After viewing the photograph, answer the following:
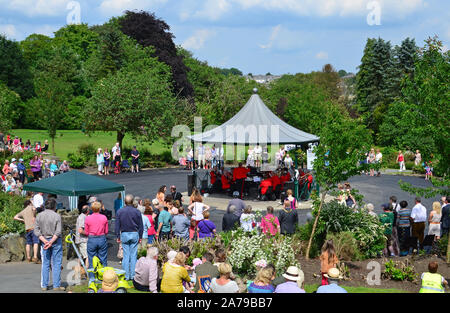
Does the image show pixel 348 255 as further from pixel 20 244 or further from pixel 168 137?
pixel 168 137

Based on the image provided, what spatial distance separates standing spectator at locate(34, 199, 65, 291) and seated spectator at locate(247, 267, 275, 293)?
4.70 m

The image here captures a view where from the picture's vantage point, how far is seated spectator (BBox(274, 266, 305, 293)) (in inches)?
283

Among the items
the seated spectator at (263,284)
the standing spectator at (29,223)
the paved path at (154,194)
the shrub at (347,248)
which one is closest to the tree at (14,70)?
the paved path at (154,194)

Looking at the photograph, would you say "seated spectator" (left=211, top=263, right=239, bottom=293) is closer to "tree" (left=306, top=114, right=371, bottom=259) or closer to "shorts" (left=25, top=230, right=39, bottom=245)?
"tree" (left=306, top=114, right=371, bottom=259)

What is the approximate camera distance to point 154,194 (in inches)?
922

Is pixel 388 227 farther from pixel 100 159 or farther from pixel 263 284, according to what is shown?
pixel 100 159

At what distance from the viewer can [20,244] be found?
519 inches

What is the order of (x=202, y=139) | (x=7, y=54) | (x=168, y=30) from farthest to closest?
1. (x=7, y=54)
2. (x=168, y=30)
3. (x=202, y=139)

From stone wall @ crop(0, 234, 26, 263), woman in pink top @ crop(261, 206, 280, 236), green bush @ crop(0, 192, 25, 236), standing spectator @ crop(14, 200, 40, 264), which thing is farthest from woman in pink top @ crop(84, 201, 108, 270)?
green bush @ crop(0, 192, 25, 236)

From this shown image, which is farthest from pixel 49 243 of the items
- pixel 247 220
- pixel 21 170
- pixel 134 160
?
pixel 134 160

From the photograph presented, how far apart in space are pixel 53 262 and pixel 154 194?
43.5 feet
